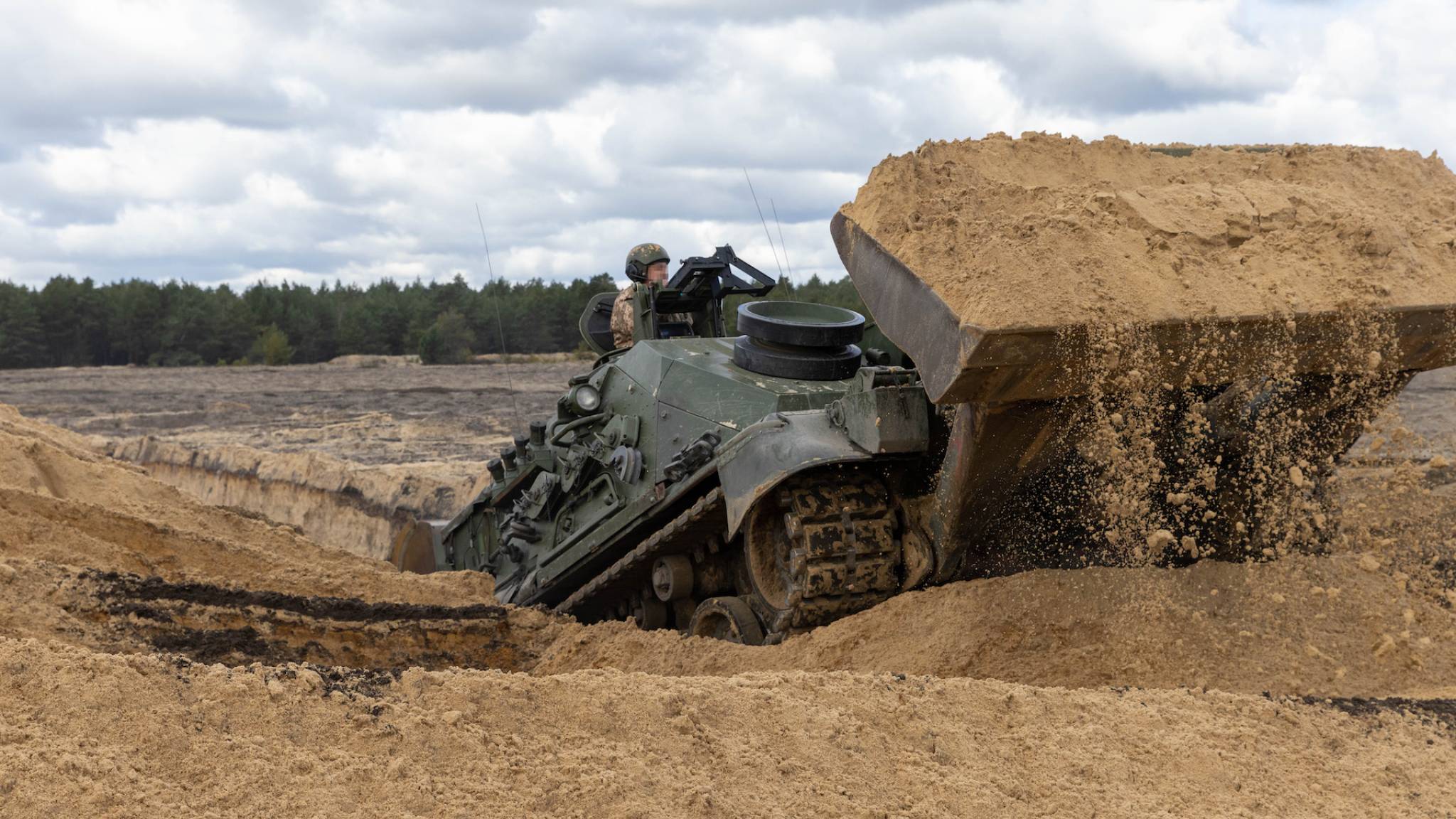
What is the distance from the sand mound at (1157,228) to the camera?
14.6 ft

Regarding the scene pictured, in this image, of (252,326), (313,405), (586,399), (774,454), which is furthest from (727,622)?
(252,326)

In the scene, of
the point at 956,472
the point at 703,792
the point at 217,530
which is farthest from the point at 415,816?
the point at 217,530

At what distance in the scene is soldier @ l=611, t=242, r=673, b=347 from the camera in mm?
8727

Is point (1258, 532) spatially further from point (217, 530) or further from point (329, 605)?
point (217, 530)

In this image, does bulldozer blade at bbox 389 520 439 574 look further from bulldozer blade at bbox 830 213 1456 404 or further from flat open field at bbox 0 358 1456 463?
bulldozer blade at bbox 830 213 1456 404

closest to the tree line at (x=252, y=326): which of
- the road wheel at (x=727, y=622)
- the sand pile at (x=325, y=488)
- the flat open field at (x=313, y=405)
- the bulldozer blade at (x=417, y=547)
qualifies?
the flat open field at (x=313, y=405)

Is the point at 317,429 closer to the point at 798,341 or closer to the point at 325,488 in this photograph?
the point at 325,488

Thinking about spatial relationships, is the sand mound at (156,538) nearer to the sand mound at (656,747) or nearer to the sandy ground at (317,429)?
the sandy ground at (317,429)

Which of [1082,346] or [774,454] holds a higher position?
[1082,346]

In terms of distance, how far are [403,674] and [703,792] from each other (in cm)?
98

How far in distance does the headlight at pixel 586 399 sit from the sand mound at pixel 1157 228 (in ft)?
9.05

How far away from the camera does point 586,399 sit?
7.64 meters

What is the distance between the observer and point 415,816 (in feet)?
10.2

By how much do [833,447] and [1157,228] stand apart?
1.61m
